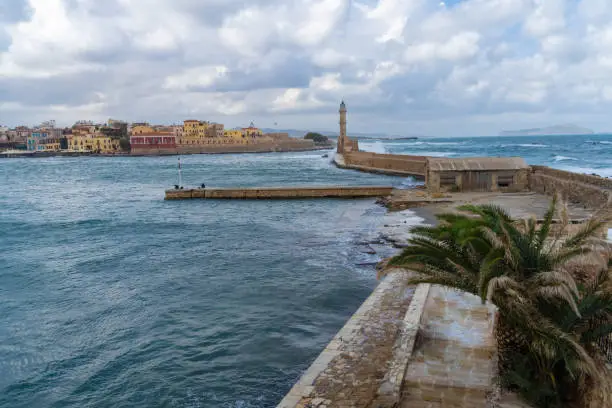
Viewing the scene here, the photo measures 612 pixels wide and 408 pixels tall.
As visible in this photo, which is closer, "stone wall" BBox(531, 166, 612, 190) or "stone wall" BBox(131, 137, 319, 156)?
"stone wall" BBox(531, 166, 612, 190)

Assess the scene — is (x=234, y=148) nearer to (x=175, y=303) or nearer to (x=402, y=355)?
(x=175, y=303)

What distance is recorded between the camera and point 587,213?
61.1 ft

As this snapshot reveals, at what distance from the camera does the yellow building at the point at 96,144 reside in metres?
121

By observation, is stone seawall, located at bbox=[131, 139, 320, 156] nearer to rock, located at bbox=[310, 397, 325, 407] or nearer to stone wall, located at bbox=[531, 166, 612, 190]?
stone wall, located at bbox=[531, 166, 612, 190]

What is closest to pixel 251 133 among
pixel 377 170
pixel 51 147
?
pixel 51 147

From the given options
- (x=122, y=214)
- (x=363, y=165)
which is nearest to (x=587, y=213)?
(x=122, y=214)

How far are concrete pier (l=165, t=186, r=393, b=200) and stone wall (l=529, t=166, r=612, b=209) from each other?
9355mm

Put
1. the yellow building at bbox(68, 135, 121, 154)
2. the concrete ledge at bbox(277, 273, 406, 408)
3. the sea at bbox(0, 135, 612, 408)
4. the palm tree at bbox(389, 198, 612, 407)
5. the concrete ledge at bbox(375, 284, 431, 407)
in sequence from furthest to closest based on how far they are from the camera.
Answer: the yellow building at bbox(68, 135, 121, 154)
the sea at bbox(0, 135, 612, 408)
the concrete ledge at bbox(277, 273, 406, 408)
the concrete ledge at bbox(375, 284, 431, 407)
the palm tree at bbox(389, 198, 612, 407)

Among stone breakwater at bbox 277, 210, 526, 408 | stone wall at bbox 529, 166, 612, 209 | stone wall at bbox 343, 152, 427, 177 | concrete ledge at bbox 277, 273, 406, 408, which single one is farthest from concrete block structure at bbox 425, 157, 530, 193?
stone breakwater at bbox 277, 210, 526, 408

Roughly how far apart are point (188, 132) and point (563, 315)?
432 feet

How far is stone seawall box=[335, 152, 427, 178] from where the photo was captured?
45703mm

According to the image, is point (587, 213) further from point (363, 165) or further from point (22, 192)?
point (22, 192)

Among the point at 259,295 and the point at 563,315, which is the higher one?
the point at 563,315

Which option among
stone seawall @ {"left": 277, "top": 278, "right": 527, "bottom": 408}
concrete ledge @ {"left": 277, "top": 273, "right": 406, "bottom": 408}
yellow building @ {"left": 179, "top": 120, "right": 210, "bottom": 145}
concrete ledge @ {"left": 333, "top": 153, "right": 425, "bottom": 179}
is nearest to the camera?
stone seawall @ {"left": 277, "top": 278, "right": 527, "bottom": 408}
